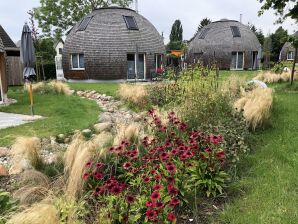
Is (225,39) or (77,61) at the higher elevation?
(225,39)

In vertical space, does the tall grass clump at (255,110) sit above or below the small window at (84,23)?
below

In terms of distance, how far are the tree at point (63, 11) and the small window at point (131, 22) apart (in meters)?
15.6

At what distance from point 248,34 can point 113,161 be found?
30132 millimetres

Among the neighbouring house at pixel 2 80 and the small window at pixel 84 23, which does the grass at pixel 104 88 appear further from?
the small window at pixel 84 23

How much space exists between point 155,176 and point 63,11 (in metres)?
37.1

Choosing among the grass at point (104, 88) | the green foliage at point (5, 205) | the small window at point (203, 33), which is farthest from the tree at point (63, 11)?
the green foliage at point (5, 205)

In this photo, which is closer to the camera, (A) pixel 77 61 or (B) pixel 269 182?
(B) pixel 269 182

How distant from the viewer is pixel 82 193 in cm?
347

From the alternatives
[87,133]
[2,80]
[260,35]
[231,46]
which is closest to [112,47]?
[2,80]

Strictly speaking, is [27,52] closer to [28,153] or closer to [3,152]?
[3,152]

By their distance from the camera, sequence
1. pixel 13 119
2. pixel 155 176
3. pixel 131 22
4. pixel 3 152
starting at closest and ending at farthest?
1. pixel 155 176
2. pixel 3 152
3. pixel 13 119
4. pixel 131 22

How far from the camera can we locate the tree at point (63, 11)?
36.3 meters

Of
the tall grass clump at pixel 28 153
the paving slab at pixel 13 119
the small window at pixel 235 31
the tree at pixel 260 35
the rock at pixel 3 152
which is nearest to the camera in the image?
the tall grass clump at pixel 28 153

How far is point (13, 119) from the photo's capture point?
9.07 meters
